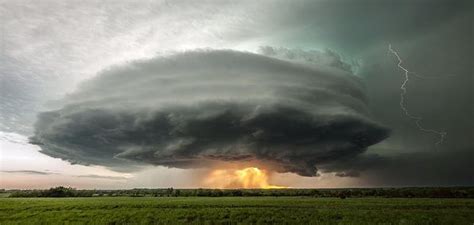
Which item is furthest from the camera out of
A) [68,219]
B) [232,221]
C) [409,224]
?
[68,219]

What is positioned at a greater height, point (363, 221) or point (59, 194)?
point (59, 194)

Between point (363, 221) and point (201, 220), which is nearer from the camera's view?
point (363, 221)

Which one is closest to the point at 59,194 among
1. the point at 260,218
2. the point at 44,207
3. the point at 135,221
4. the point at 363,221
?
the point at 44,207

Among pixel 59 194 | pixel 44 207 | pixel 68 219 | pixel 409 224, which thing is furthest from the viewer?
pixel 59 194

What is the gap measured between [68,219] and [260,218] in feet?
92.3

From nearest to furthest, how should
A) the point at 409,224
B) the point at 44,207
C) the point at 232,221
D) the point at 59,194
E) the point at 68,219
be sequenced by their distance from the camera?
1. the point at 409,224
2. the point at 232,221
3. the point at 68,219
4. the point at 44,207
5. the point at 59,194

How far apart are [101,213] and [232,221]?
24088mm

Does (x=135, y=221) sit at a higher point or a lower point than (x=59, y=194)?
lower

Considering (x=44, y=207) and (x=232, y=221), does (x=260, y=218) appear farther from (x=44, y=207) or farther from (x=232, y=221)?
(x=44, y=207)

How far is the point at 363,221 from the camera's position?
170ft

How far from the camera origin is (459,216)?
187 feet

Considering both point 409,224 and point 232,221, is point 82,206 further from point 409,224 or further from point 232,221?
point 409,224

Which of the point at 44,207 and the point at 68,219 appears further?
the point at 44,207

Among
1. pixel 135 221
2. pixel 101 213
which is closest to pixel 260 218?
pixel 135 221
